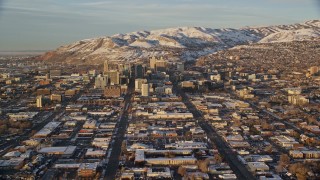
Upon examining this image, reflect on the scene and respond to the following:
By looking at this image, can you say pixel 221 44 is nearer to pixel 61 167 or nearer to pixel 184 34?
pixel 184 34

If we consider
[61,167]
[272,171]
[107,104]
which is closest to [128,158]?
[61,167]

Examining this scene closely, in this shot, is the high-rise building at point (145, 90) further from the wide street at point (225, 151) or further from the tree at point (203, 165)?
the tree at point (203, 165)

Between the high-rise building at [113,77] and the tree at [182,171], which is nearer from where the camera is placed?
the tree at [182,171]

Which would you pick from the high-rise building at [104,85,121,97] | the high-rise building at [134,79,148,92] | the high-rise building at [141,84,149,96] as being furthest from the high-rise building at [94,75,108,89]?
the high-rise building at [141,84,149,96]

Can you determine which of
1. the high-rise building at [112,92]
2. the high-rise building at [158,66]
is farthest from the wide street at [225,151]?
the high-rise building at [158,66]

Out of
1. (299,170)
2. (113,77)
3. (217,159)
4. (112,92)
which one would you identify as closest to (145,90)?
(112,92)

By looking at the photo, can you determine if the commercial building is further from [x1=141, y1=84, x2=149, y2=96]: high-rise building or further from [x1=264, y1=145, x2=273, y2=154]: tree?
[x1=141, y1=84, x2=149, y2=96]: high-rise building

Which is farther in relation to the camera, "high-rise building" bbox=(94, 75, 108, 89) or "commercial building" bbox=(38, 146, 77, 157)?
"high-rise building" bbox=(94, 75, 108, 89)

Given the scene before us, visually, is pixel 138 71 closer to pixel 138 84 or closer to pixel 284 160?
pixel 138 84
